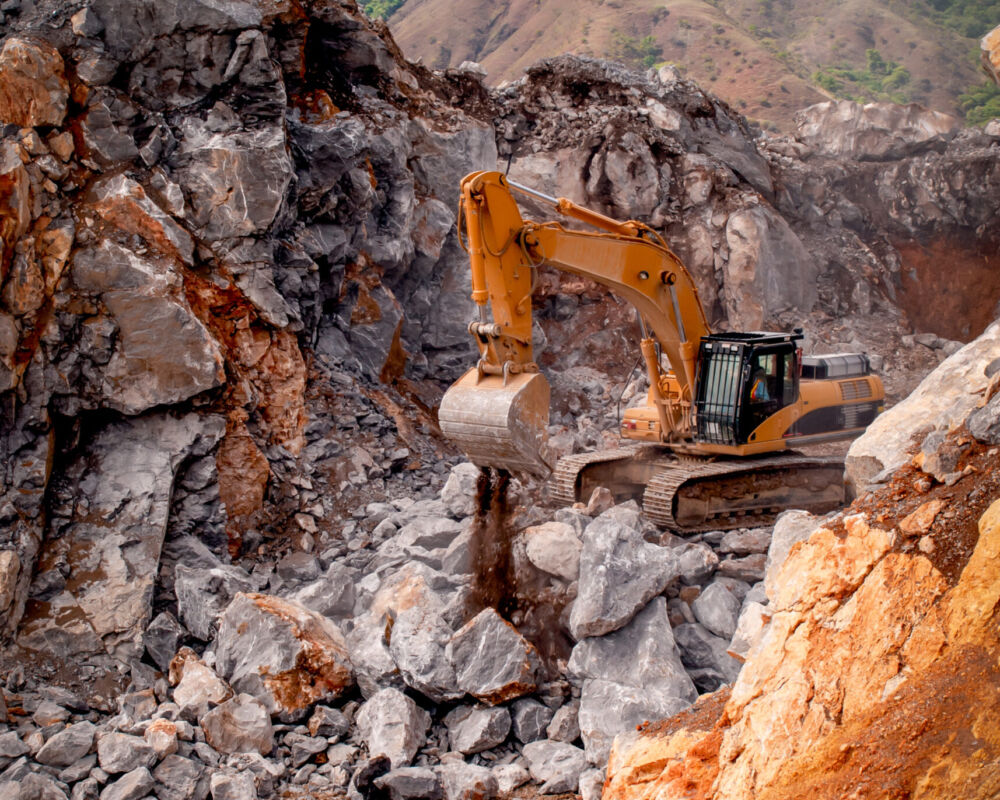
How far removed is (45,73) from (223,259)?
2.66 metres

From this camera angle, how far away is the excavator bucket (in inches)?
249

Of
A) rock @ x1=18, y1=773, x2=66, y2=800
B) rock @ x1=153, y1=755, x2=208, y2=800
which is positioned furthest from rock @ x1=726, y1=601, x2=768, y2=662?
rock @ x1=18, y1=773, x2=66, y2=800

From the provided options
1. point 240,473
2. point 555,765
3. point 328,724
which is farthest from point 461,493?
point 555,765

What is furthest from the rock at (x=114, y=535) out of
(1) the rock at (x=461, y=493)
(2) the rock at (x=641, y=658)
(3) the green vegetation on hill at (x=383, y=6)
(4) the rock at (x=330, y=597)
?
(3) the green vegetation on hill at (x=383, y=6)

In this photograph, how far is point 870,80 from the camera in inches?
1815

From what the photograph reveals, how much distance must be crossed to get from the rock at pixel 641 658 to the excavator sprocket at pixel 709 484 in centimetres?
267

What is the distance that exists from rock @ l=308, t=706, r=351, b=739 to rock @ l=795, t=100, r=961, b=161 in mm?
18768

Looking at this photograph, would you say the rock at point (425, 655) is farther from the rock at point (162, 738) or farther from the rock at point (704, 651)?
the rock at point (704, 651)

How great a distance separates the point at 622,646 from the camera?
249 inches

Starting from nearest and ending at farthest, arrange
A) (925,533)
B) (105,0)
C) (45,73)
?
(925,533) → (45,73) → (105,0)

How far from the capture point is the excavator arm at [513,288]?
644 centimetres

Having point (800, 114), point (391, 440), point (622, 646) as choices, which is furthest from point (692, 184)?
point (622, 646)

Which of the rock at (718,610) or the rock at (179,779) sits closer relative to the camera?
the rock at (179,779)

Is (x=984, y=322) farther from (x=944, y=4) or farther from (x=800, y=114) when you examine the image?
(x=944, y=4)
